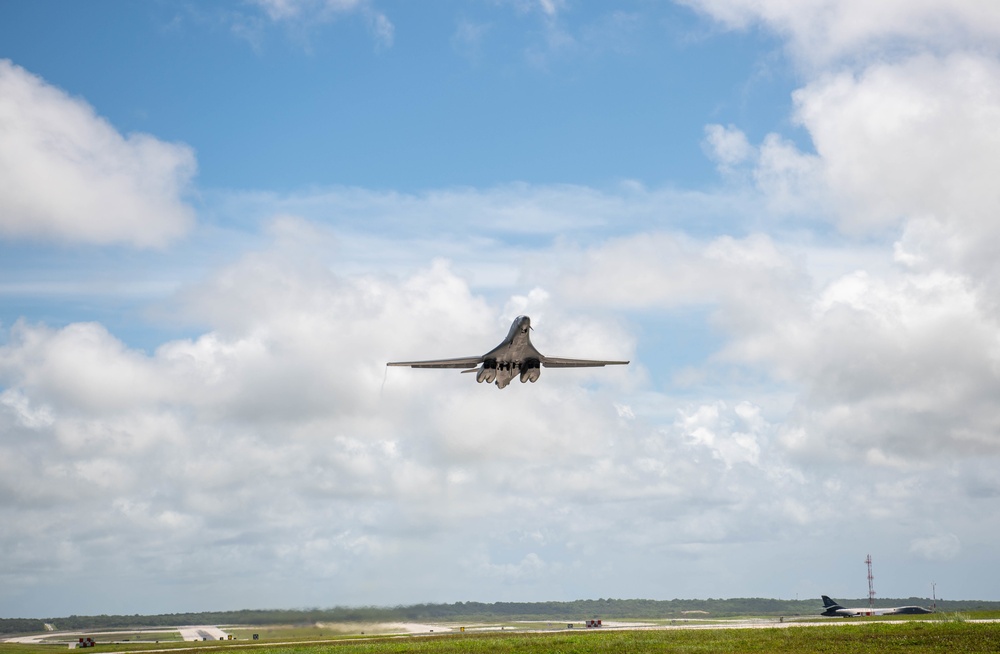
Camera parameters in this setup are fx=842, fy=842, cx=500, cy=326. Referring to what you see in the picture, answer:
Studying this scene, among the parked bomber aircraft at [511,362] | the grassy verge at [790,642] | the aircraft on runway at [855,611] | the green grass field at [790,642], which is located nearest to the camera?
the parked bomber aircraft at [511,362]

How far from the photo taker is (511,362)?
191ft

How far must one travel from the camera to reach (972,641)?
6150 cm

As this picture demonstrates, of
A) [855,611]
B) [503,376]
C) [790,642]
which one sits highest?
[503,376]

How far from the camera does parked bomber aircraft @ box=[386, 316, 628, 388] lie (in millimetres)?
56000

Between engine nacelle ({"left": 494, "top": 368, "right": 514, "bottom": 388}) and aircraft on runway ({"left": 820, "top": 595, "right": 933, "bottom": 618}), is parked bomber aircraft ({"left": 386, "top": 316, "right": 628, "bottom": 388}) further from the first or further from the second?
aircraft on runway ({"left": 820, "top": 595, "right": 933, "bottom": 618})

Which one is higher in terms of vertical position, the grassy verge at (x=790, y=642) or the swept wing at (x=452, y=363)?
the swept wing at (x=452, y=363)

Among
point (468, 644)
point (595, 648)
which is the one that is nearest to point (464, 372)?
point (595, 648)

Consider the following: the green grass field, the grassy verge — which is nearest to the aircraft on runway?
the green grass field

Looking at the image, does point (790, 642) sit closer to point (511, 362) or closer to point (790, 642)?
point (790, 642)

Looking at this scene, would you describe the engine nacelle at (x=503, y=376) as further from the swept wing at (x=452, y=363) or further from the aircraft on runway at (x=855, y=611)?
the aircraft on runway at (x=855, y=611)

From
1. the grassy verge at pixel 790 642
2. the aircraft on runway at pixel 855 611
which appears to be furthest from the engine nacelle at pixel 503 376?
the aircraft on runway at pixel 855 611

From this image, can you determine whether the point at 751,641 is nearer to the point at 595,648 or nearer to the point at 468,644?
the point at 595,648

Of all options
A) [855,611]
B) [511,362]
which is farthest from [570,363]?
[855,611]

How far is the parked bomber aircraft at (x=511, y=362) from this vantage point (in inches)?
2205
